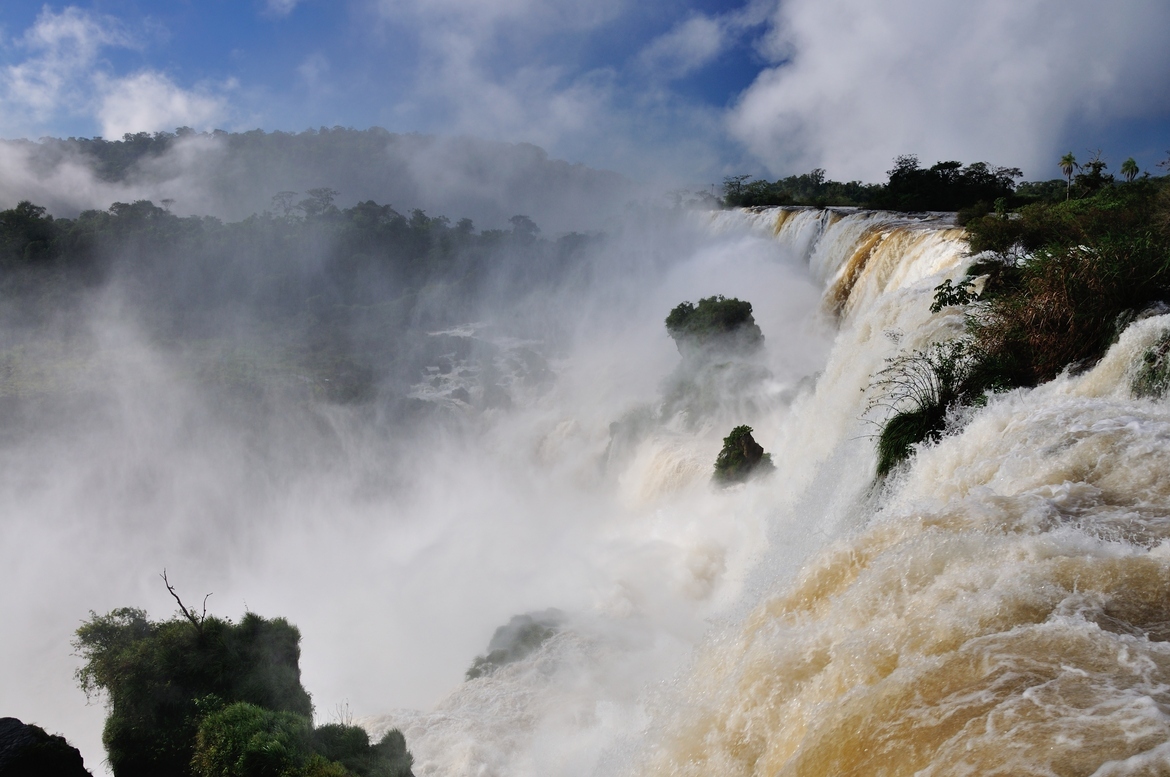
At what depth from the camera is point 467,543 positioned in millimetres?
19359

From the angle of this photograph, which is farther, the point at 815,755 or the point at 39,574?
the point at 39,574

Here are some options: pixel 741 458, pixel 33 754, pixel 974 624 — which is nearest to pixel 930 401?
pixel 974 624

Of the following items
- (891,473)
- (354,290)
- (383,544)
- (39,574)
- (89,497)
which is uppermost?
(354,290)

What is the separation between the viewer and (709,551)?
41.2 feet

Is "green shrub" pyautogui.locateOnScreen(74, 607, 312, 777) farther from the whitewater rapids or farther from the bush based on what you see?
the bush

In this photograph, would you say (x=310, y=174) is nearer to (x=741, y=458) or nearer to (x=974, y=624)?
(x=741, y=458)

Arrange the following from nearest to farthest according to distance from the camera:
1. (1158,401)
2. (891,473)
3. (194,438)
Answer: (1158,401) < (891,473) < (194,438)

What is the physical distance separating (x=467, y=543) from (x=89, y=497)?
22736 millimetres

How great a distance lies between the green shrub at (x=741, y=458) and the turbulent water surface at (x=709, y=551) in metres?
0.47

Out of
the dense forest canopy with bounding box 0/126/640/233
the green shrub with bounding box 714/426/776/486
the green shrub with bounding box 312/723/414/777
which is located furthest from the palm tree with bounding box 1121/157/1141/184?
the dense forest canopy with bounding box 0/126/640/233

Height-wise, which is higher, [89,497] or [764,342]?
[89,497]

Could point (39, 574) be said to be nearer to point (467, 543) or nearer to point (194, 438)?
point (194, 438)

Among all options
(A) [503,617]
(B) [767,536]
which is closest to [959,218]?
(B) [767,536]

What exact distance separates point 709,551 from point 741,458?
8.18ft
